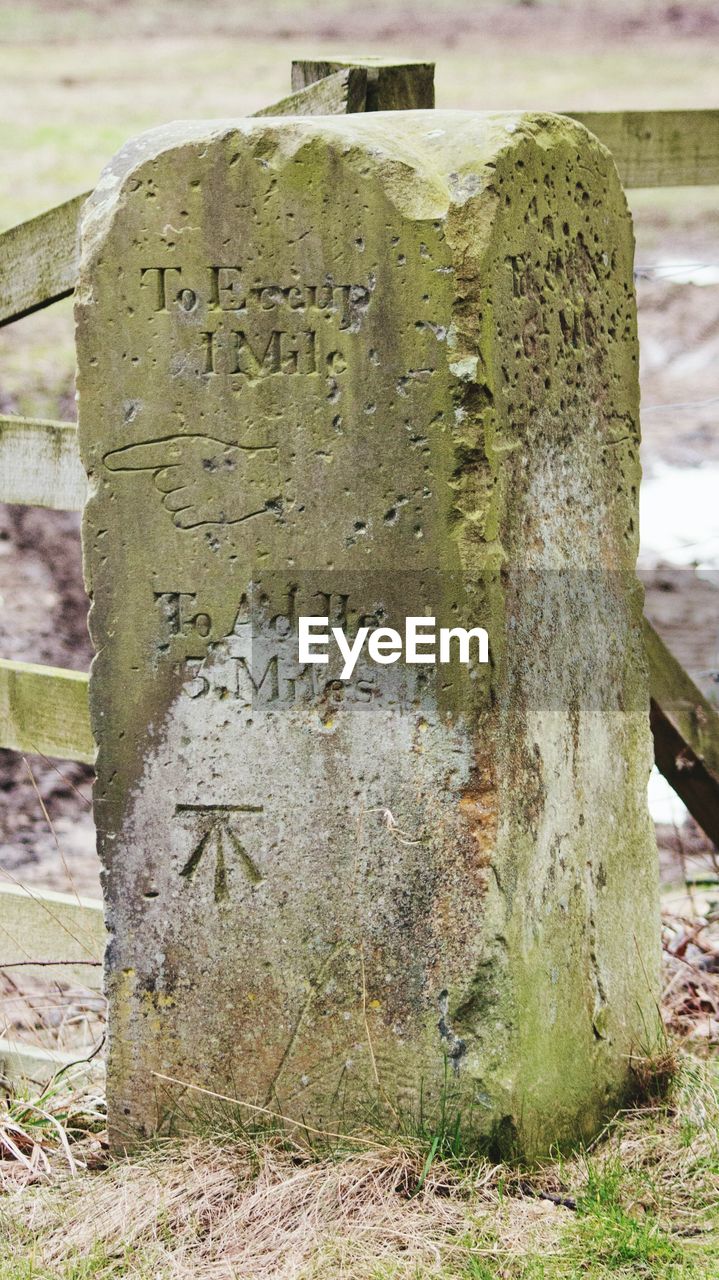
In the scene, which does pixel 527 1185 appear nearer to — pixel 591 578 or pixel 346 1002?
pixel 346 1002

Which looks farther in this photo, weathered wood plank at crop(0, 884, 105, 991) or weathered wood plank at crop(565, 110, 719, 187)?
weathered wood plank at crop(565, 110, 719, 187)

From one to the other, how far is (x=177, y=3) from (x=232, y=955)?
72.6ft

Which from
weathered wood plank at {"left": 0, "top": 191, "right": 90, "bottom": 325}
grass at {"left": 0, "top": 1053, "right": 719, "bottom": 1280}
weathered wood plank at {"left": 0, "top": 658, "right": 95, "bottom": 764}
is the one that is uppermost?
weathered wood plank at {"left": 0, "top": 191, "right": 90, "bottom": 325}

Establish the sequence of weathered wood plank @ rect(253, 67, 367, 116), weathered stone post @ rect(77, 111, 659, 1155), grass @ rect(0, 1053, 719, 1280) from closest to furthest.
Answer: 1. grass @ rect(0, 1053, 719, 1280)
2. weathered stone post @ rect(77, 111, 659, 1155)
3. weathered wood plank @ rect(253, 67, 367, 116)

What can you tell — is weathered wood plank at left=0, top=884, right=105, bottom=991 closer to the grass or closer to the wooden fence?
the wooden fence

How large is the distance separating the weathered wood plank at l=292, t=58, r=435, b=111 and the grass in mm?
2009

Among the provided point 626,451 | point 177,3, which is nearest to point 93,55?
point 177,3

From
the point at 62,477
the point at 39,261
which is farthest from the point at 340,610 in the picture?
the point at 39,261

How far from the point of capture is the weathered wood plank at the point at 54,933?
3547 millimetres

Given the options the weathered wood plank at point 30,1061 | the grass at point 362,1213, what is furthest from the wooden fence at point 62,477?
the grass at point 362,1213

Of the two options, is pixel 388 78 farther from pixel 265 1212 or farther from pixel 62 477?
pixel 265 1212

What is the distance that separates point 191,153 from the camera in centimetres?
275

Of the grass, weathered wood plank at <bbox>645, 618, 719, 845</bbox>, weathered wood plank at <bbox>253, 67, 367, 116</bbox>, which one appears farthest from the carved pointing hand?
weathered wood plank at <bbox>645, 618, 719, 845</bbox>

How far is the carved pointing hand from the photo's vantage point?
2.78m
